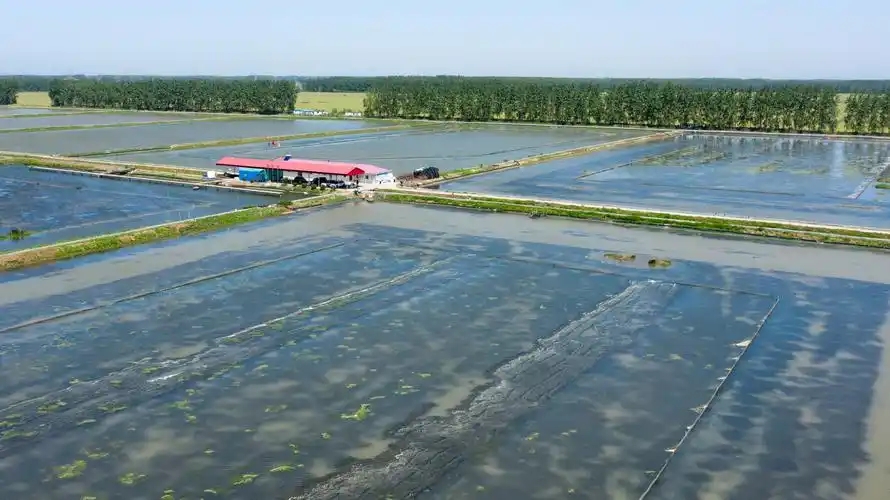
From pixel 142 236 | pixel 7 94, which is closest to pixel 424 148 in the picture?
pixel 142 236

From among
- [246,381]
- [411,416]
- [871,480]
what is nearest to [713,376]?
[871,480]

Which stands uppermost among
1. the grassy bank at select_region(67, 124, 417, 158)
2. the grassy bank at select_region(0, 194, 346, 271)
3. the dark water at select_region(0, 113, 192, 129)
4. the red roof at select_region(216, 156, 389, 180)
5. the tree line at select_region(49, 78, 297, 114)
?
the tree line at select_region(49, 78, 297, 114)

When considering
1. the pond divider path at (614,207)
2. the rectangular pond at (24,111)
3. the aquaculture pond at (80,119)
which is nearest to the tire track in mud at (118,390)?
the pond divider path at (614,207)

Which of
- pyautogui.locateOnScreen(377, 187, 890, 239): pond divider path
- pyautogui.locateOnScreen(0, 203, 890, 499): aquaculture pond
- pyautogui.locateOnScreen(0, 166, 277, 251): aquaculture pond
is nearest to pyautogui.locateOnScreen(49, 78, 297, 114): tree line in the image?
pyautogui.locateOnScreen(0, 166, 277, 251): aquaculture pond

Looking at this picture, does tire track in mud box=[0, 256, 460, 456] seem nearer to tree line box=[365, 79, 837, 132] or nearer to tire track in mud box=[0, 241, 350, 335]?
tire track in mud box=[0, 241, 350, 335]

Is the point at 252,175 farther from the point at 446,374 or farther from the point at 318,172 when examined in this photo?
the point at 446,374

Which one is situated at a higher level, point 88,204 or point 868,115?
point 868,115

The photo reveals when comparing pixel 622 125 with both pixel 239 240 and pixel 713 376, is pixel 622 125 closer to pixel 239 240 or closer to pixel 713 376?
pixel 239 240
